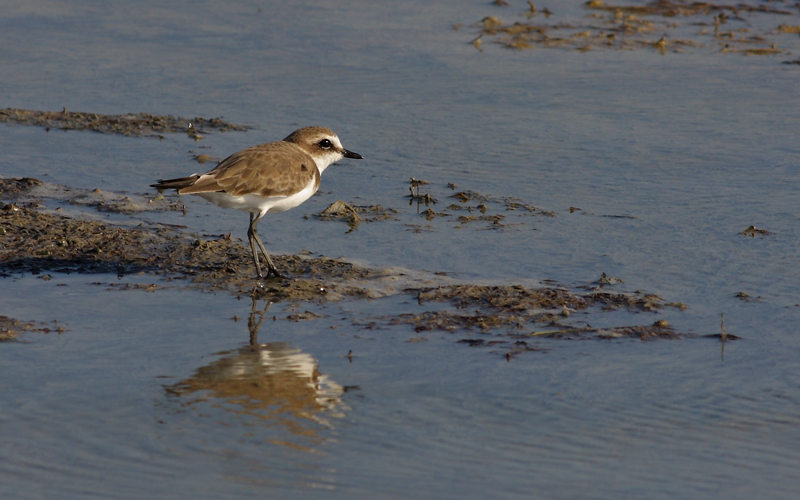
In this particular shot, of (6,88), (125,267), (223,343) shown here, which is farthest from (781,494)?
(6,88)

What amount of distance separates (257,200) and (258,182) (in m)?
0.16

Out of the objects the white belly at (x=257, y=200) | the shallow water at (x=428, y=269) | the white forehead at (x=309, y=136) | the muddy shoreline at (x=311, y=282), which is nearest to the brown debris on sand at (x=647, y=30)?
the shallow water at (x=428, y=269)

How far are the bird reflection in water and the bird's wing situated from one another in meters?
1.65

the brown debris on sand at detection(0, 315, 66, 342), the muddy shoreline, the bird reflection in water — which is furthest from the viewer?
the muddy shoreline

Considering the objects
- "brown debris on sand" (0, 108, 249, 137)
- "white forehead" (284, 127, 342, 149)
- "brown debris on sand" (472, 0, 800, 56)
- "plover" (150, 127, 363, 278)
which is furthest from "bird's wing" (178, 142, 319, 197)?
"brown debris on sand" (472, 0, 800, 56)

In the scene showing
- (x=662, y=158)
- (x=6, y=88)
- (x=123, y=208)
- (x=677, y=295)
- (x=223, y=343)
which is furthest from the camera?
(x=6, y=88)

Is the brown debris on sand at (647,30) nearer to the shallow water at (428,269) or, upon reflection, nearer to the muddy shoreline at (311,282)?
the shallow water at (428,269)

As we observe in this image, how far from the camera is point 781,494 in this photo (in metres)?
4.27

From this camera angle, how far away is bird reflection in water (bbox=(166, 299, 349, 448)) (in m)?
4.91

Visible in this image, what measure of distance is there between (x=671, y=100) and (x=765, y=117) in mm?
1128

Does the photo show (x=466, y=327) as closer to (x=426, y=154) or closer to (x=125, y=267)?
(x=125, y=267)

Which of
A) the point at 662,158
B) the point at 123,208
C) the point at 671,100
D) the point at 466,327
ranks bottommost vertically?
the point at 466,327

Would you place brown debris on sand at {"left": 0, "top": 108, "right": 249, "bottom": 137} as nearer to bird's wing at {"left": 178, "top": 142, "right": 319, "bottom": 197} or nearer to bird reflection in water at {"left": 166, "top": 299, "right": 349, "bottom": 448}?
bird's wing at {"left": 178, "top": 142, "right": 319, "bottom": 197}

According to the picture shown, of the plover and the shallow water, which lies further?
the plover
